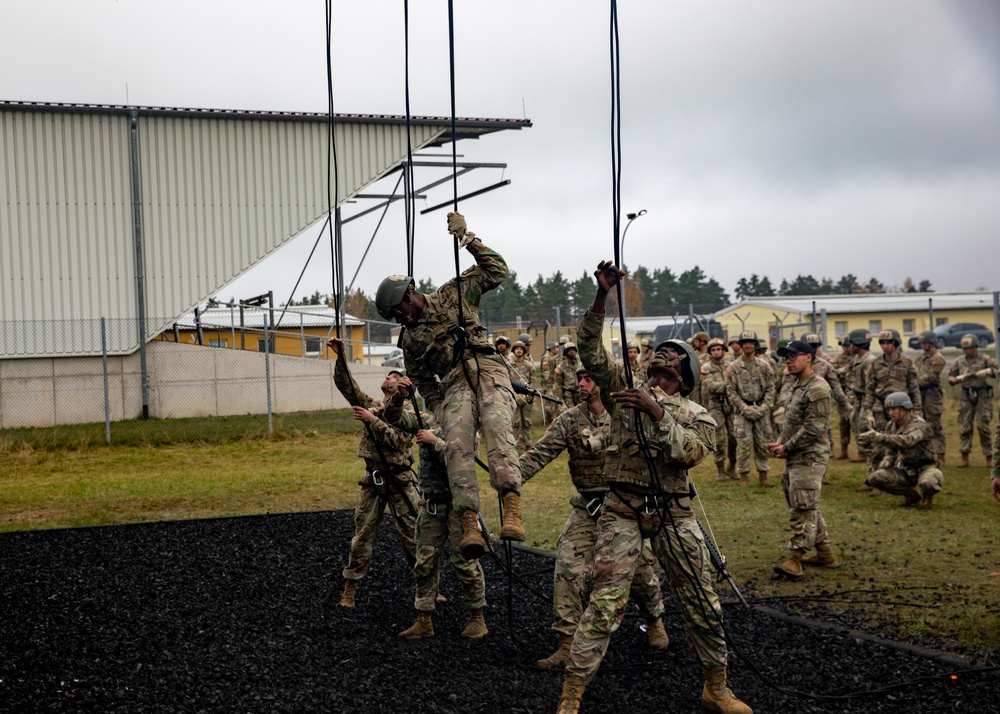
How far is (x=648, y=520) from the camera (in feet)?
21.3

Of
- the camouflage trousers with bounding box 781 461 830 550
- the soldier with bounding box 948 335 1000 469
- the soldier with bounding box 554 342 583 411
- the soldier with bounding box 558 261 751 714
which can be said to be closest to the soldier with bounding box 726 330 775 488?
the soldier with bounding box 948 335 1000 469

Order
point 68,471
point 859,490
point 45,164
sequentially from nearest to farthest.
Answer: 1. point 859,490
2. point 68,471
3. point 45,164

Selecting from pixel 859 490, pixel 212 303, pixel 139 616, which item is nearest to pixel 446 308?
pixel 139 616

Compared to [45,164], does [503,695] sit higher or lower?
lower

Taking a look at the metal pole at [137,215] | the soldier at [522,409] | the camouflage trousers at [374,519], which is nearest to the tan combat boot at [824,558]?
the camouflage trousers at [374,519]

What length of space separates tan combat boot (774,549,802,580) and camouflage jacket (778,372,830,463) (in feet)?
3.26

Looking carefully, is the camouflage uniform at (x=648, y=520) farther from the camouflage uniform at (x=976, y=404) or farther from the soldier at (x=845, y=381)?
the camouflage uniform at (x=976, y=404)

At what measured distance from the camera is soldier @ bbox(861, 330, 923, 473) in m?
17.3

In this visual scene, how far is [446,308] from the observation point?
8523mm

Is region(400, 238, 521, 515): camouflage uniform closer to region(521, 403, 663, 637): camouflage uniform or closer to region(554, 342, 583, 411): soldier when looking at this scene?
region(521, 403, 663, 637): camouflage uniform

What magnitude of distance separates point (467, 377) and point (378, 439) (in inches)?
58.7

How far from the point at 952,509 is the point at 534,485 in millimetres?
6855

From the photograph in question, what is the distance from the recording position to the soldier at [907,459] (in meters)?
14.0

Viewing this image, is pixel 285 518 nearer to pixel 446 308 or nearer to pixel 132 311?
pixel 446 308
